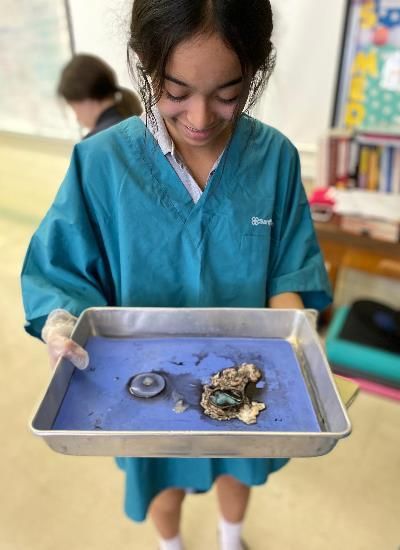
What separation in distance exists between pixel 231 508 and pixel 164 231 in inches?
26.8

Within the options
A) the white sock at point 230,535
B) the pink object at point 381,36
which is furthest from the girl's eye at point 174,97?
the pink object at point 381,36

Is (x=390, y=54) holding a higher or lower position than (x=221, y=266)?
A: higher

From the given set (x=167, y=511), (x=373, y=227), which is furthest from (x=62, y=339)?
(x=373, y=227)

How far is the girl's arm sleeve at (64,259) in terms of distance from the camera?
715mm

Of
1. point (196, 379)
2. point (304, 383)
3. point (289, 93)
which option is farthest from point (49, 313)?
point (289, 93)

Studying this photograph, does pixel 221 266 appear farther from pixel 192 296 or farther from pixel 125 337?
pixel 125 337

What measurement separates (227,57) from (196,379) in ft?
1.47

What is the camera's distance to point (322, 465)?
1.38 metres

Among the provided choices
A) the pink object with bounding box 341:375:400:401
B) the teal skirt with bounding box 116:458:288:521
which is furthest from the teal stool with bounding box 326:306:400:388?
the teal skirt with bounding box 116:458:288:521

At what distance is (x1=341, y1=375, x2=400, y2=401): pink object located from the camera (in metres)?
1.60

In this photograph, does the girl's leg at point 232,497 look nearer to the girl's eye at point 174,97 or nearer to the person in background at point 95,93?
the girl's eye at point 174,97

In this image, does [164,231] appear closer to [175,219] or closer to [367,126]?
[175,219]

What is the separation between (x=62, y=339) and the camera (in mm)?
656

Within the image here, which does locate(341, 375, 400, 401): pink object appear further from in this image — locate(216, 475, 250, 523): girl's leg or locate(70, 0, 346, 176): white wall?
locate(70, 0, 346, 176): white wall
